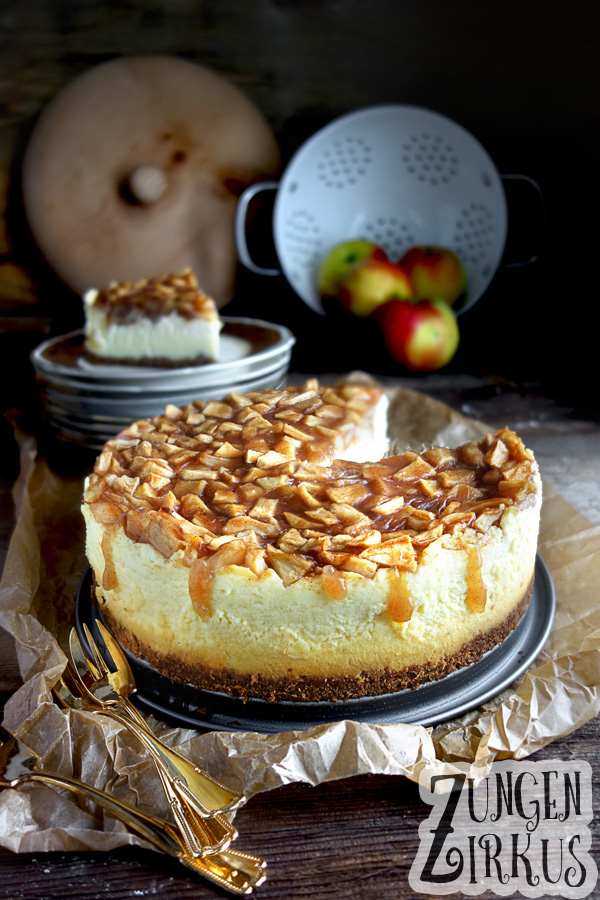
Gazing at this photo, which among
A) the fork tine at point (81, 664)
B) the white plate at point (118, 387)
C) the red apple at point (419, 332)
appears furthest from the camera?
the red apple at point (419, 332)

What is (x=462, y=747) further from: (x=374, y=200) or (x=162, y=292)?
(x=374, y=200)

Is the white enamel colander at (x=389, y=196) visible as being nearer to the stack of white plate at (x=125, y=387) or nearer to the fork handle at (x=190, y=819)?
the stack of white plate at (x=125, y=387)

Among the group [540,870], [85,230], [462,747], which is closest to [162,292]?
[85,230]

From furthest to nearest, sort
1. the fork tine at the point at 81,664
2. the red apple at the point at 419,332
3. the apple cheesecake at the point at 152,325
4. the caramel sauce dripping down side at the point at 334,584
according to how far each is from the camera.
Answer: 1. the red apple at the point at 419,332
2. the apple cheesecake at the point at 152,325
3. the fork tine at the point at 81,664
4. the caramel sauce dripping down side at the point at 334,584

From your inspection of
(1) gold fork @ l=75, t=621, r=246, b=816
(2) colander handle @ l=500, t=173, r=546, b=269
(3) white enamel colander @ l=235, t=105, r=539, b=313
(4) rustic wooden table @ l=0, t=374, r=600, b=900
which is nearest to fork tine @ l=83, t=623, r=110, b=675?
(1) gold fork @ l=75, t=621, r=246, b=816

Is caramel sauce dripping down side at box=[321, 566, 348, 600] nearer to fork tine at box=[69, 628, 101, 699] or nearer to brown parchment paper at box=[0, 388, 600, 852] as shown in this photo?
brown parchment paper at box=[0, 388, 600, 852]

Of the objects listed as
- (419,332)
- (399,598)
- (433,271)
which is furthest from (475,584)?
(433,271)

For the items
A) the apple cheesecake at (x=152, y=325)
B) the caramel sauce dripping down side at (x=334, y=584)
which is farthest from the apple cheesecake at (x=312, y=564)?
the apple cheesecake at (x=152, y=325)

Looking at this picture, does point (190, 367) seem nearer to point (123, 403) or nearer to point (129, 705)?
point (123, 403)
